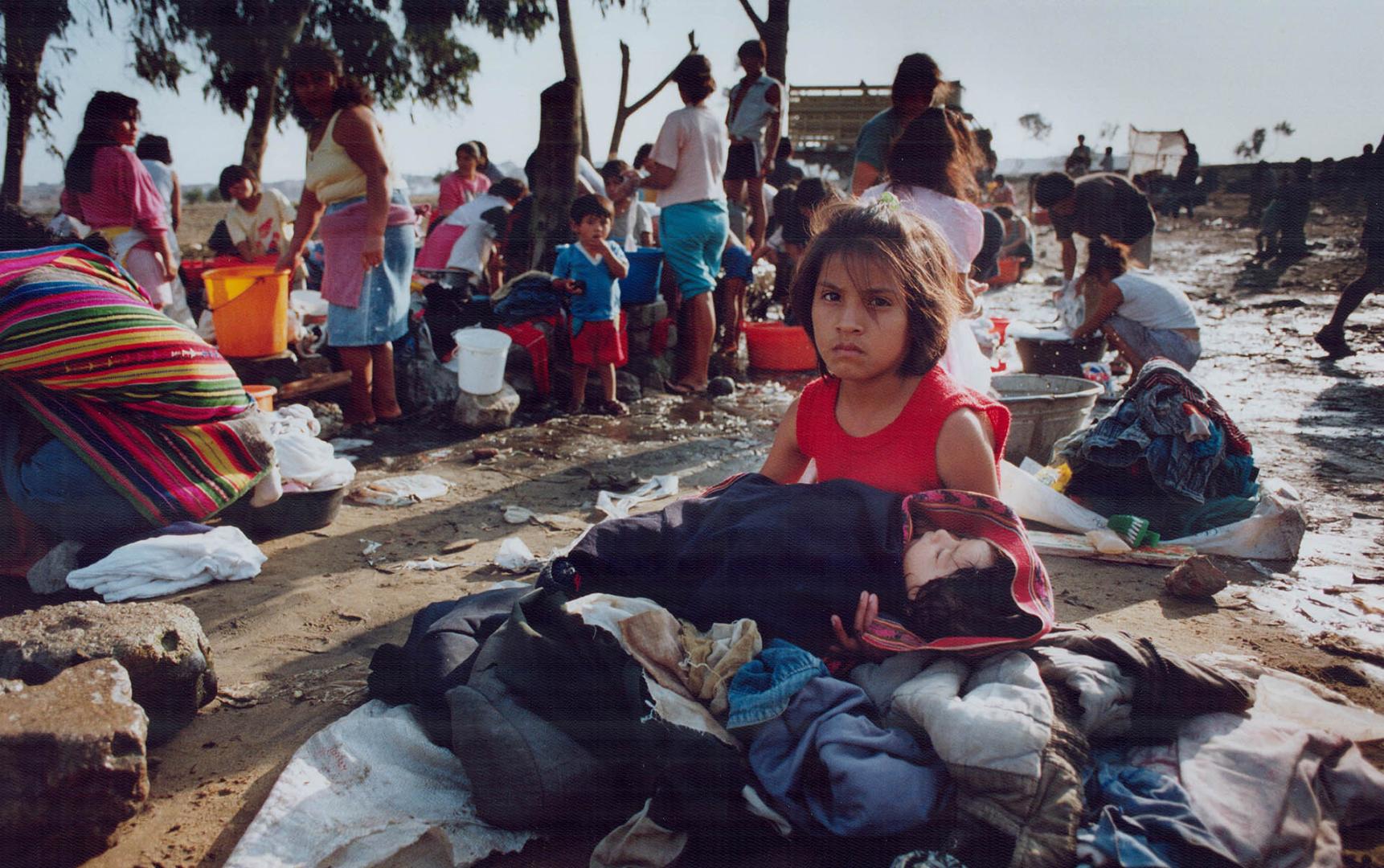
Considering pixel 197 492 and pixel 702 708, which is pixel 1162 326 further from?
pixel 197 492

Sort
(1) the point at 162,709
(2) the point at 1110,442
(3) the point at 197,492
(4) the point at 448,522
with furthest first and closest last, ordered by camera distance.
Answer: (4) the point at 448,522 < (2) the point at 1110,442 < (3) the point at 197,492 < (1) the point at 162,709

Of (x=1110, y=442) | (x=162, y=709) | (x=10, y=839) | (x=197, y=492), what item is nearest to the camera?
(x=10, y=839)

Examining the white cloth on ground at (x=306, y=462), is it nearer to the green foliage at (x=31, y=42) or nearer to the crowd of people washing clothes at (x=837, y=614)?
the crowd of people washing clothes at (x=837, y=614)

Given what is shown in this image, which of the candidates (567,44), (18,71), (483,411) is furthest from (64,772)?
(18,71)

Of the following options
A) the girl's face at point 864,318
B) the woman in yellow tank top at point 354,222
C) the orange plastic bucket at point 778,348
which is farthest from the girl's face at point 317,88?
the orange plastic bucket at point 778,348

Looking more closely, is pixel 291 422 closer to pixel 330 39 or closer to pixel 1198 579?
pixel 1198 579

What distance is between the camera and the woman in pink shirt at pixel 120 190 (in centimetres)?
487

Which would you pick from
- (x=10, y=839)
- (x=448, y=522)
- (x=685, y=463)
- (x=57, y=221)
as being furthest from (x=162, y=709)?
(x=57, y=221)

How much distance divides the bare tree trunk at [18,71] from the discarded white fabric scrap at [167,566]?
9097 millimetres

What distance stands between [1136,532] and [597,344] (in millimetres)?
3375

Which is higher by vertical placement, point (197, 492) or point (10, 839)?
point (197, 492)

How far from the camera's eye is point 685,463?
4.73 meters

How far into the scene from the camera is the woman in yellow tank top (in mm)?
4379

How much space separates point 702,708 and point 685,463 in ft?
9.47
